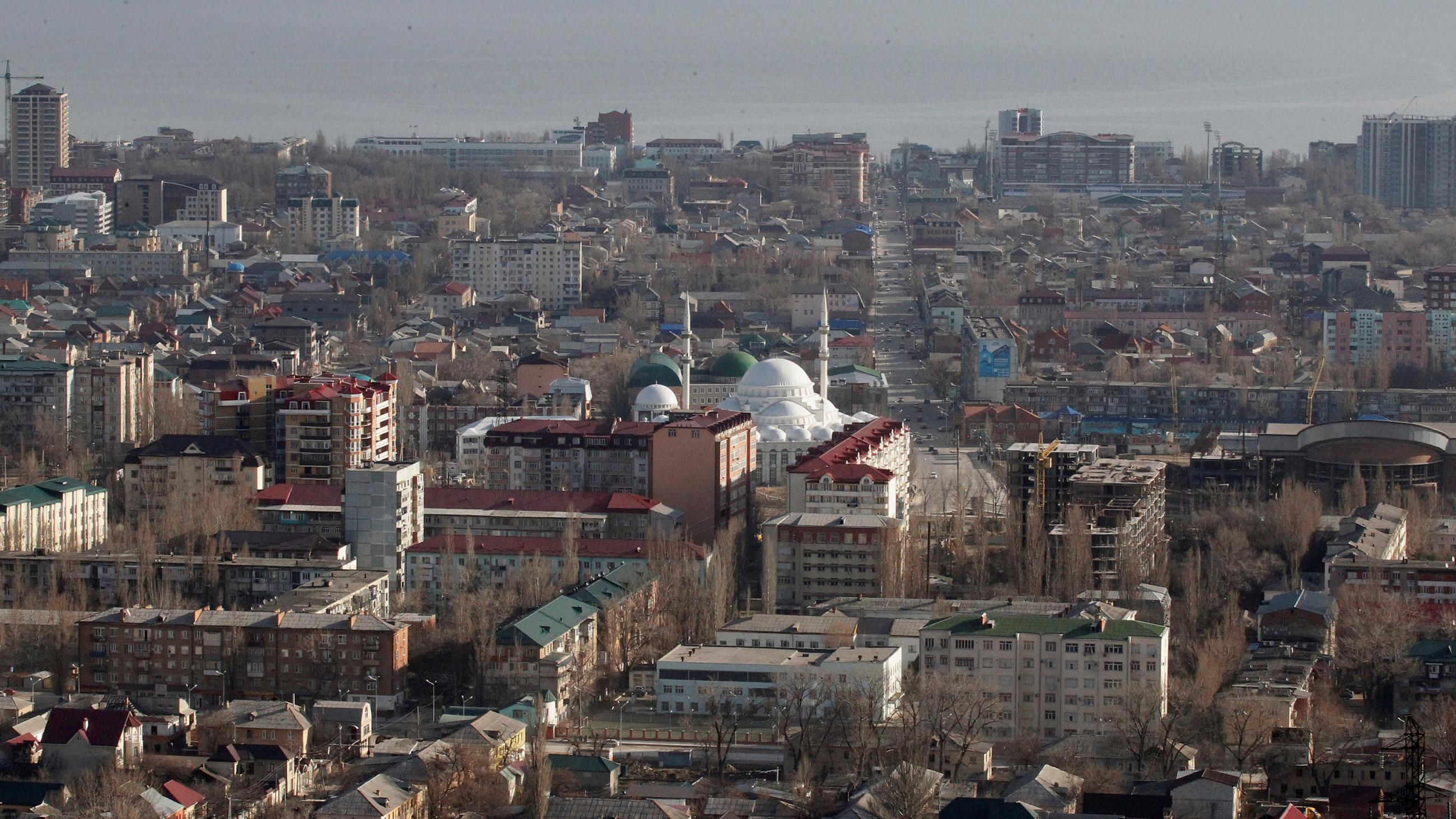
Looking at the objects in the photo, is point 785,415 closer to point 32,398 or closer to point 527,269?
point 32,398

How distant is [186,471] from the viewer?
61.2ft

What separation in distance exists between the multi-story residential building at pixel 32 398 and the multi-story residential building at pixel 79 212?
19958mm

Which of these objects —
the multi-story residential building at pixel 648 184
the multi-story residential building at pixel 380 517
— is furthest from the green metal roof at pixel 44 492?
the multi-story residential building at pixel 648 184

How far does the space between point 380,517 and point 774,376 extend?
251 inches

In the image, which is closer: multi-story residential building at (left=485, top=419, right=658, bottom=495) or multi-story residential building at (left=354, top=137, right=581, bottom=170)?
multi-story residential building at (left=485, top=419, right=658, bottom=495)

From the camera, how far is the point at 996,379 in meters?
27.1

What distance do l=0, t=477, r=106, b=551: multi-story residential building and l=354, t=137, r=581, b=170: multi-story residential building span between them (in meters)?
35.5

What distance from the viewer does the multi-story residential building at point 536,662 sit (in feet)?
45.8

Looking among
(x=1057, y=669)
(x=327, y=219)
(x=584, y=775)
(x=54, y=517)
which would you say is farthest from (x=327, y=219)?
(x=584, y=775)

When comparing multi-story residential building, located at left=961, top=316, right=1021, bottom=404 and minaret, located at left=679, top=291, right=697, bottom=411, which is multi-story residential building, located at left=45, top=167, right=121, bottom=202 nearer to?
multi-story residential building, located at left=961, top=316, right=1021, bottom=404

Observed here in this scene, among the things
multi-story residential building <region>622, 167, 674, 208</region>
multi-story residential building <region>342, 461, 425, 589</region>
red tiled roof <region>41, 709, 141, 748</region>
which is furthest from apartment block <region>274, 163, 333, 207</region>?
red tiled roof <region>41, 709, 141, 748</region>

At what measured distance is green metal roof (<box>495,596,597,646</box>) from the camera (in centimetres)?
1403

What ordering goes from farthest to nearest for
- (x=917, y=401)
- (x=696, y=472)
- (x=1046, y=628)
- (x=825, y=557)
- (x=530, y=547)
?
(x=917, y=401), (x=696, y=472), (x=530, y=547), (x=825, y=557), (x=1046, y=628)

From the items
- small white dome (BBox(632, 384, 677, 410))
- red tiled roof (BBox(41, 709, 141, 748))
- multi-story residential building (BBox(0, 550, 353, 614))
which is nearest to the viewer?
red tiled roof (BBox(41, 709, 141, 748))
